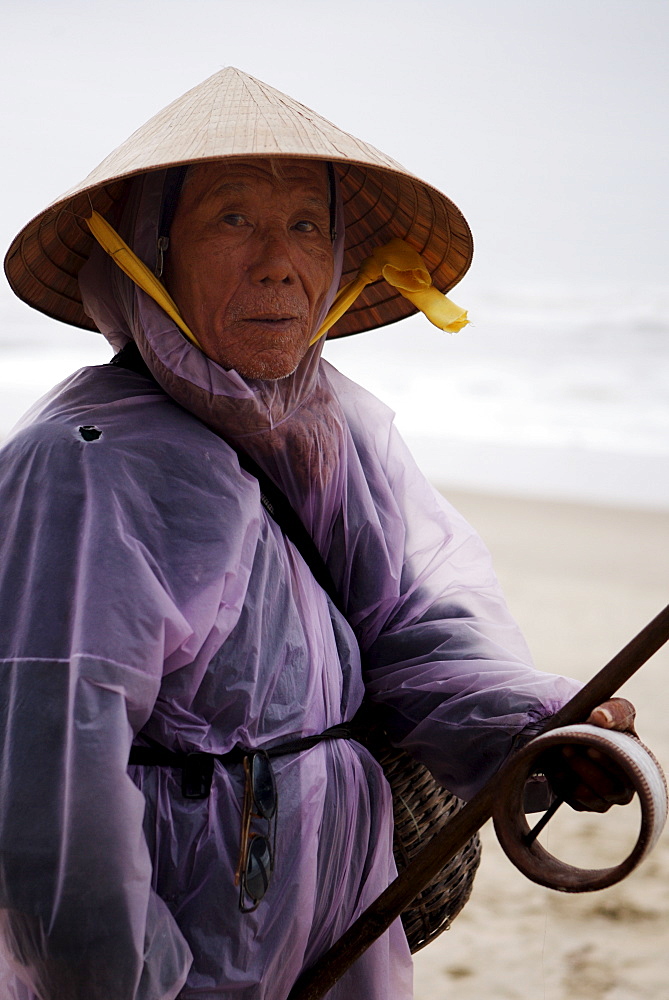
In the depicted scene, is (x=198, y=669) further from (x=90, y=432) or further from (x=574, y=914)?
(x=574, y=914)

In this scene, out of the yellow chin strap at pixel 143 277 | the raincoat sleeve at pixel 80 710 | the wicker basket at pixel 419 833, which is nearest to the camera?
the raincoat sleeve at pixel 80 710

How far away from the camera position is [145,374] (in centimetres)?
160

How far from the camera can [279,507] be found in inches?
64.4

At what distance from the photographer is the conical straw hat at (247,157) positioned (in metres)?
1.47

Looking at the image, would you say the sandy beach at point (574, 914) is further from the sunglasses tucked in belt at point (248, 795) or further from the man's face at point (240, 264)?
the man's face at point (240, 264)

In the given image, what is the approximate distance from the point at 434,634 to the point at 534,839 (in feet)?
1.53

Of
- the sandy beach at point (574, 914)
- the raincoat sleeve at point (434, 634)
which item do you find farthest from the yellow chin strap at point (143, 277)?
the sandy beach at point (574, 914)

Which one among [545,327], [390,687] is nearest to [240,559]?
[390,687]

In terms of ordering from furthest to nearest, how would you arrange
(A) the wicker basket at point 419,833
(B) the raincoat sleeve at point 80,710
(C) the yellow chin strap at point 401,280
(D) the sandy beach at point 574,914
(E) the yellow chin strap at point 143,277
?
1. (D) the sandy beach at point 574,914
2. (C) the yellow chin strap at point 401,280
3. (A) the wicker basket at point 419,833
4. (E) the yellow chin strap at point 143,277
5. (B) the raincoat sleeve at point 80,710

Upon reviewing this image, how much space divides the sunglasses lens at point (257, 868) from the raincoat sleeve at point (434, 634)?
0.36 m

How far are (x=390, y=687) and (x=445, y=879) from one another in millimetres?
321

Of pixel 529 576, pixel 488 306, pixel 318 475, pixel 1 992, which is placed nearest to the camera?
pixel 1 992

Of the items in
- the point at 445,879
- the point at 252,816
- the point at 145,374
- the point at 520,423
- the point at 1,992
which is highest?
the point at 145,374

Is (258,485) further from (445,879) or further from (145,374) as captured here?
(445,879)
